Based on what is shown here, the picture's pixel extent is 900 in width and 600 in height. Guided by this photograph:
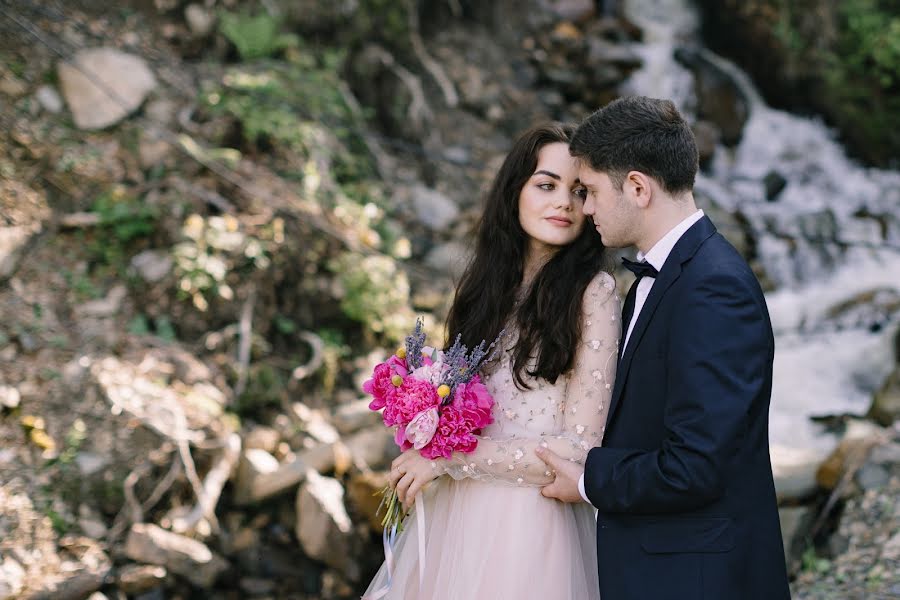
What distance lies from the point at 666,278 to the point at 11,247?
4.94m

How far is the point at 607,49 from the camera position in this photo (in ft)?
36.2

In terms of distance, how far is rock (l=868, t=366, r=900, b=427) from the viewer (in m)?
5.58

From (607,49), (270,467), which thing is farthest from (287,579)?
(607,49)

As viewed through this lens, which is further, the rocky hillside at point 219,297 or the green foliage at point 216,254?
the green foliage at point 216,254

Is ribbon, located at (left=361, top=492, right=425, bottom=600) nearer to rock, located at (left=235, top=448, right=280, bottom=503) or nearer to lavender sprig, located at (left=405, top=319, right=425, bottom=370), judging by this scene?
lavender sprig, located at (left=405, top=319, right=425, bottom=370)

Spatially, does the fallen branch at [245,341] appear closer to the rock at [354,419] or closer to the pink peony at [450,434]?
the rock at [354,419]

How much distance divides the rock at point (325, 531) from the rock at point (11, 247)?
8.64ft

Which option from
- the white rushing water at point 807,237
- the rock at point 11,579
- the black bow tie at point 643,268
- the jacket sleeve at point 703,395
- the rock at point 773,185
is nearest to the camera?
the jacket sleeve at point 703,395

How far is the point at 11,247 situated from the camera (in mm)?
5551

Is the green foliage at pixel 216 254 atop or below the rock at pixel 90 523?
atop

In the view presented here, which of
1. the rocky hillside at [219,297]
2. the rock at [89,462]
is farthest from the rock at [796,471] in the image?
the rock at [89,462]

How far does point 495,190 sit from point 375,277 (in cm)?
337

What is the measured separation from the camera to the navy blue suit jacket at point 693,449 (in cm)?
198

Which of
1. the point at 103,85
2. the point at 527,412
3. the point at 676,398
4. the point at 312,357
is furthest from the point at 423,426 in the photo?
the point at 103,85
